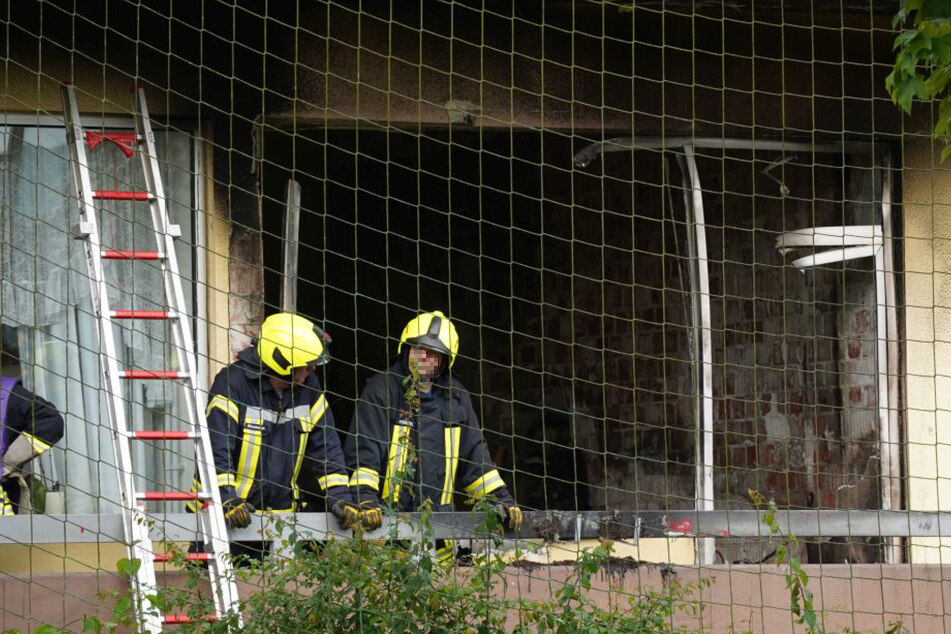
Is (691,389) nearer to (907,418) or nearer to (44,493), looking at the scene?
(907,418)

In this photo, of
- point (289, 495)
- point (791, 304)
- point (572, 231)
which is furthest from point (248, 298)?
point (791, 304)

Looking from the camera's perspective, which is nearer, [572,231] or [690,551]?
[690,551]

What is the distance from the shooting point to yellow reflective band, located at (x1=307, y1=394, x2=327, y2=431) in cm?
738

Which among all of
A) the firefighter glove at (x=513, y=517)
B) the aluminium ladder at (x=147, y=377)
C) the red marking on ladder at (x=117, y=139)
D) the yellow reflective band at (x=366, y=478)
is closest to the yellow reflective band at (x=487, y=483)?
the firefighter glove at (x=513, y=517)

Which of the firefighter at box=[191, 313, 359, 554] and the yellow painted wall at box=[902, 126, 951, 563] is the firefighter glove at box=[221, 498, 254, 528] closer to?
the firefighter at box=[191, 313, 359, 554]

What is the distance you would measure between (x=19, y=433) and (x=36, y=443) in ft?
0.32

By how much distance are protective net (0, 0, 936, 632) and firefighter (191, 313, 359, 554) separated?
→ 16mm

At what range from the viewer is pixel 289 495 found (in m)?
7.35

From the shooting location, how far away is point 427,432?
7.69 meters

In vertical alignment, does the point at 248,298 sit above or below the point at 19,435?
above

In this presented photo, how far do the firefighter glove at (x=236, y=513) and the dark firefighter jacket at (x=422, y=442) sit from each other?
603 mm

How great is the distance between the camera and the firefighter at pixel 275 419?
7.19 meters

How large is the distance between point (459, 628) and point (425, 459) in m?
1.66

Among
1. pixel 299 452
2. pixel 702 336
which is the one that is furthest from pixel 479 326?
pixel 702 336
